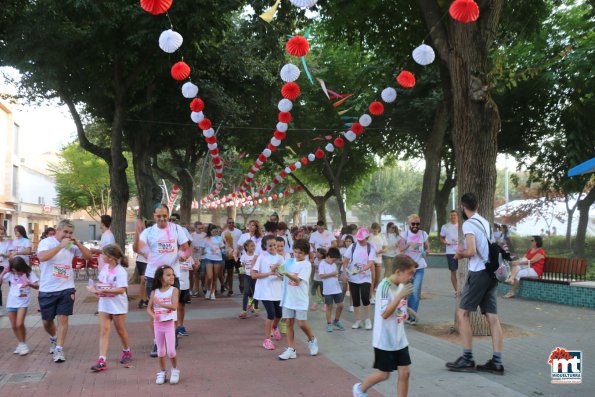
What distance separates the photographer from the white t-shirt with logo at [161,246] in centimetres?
741

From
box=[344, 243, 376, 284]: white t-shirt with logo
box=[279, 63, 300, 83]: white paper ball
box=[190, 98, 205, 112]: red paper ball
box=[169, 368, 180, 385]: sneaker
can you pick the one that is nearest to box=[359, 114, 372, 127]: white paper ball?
box=[190, 98, 205, 112]: red paper ball

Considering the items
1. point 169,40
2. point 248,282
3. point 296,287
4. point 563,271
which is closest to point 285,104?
point 169,40

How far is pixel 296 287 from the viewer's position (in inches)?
283

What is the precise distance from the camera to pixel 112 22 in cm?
1227

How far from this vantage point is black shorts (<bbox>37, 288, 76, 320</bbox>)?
22.9 feet

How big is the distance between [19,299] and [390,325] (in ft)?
16.8

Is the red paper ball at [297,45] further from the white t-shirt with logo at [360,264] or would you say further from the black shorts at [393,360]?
the black shorts at [393,360]

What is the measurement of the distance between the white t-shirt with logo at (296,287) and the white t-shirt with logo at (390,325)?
95.9 inches

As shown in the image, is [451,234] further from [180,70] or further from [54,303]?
[54,303]

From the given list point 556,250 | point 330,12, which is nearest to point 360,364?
point 330,12

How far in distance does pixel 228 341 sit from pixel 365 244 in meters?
2.70

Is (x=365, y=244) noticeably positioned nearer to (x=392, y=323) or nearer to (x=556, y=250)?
(x=392, y=323)

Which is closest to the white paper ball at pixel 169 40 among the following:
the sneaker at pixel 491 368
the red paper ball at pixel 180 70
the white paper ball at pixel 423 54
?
the red paper ball at pixel 180 70

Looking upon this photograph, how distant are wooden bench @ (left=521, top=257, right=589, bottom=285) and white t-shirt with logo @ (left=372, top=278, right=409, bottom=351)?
8.01 metres
